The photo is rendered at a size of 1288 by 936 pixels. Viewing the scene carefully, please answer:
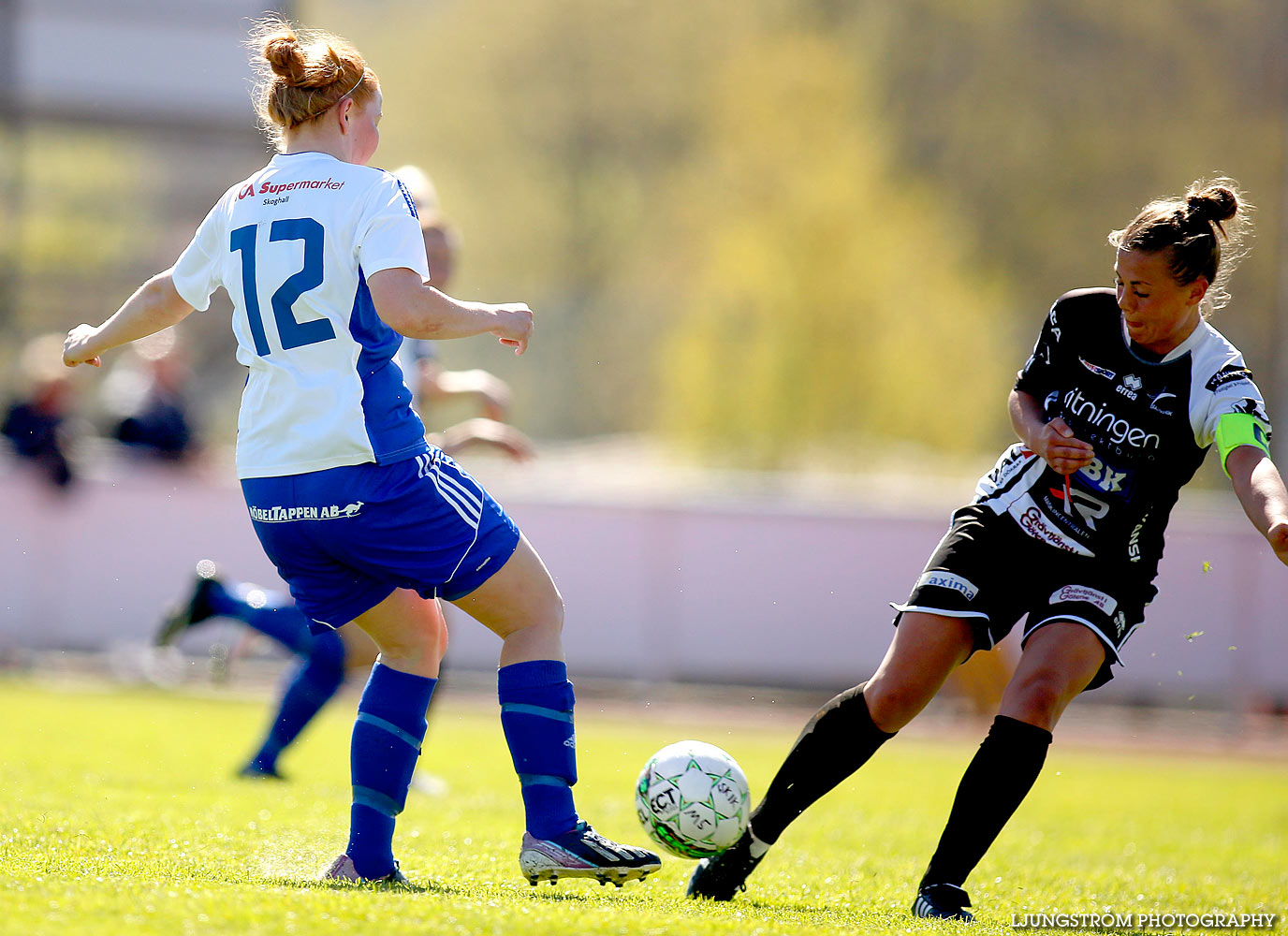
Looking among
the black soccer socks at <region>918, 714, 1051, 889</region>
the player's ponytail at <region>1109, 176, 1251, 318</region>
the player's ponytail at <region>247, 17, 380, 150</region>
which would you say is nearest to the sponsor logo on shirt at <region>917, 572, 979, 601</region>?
the black soccer socks at <region>918, 714, 1051, 889</region>

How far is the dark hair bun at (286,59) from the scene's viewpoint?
3443 millimetres

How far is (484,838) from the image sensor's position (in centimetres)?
480

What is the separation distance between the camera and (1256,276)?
29172 millimetres

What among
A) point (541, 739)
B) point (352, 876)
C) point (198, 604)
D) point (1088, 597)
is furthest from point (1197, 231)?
point (198, 604)

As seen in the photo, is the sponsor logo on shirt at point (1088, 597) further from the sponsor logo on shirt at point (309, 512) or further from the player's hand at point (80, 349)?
the player's hand at point (80, 349)

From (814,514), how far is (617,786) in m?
4.70

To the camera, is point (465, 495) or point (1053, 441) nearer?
point (465, 495)

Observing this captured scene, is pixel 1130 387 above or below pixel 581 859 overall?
above

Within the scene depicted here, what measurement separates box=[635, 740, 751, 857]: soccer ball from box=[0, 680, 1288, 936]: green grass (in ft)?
0.57

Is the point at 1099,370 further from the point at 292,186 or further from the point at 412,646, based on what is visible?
the point at 292,186

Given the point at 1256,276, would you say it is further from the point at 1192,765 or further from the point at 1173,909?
the point at 1173,909

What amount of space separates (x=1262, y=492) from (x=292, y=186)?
2.58 metres

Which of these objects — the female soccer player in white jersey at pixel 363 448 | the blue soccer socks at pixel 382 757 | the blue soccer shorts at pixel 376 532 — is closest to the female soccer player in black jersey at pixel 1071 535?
the female soccer player in white jersey at pixel 363 448

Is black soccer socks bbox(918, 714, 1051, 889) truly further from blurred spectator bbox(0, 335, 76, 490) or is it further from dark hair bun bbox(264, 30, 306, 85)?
blurred spectator bbox(0, 335, 76, 490)
